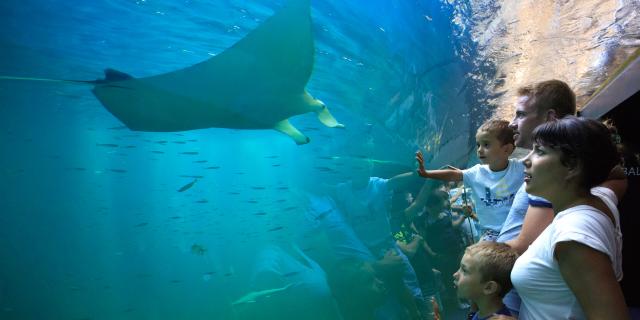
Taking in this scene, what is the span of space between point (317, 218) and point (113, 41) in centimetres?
489

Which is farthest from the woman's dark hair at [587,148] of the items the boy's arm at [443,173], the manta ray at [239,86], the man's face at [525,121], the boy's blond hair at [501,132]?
the manta ray at [239,86]

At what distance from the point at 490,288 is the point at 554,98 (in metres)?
1.07

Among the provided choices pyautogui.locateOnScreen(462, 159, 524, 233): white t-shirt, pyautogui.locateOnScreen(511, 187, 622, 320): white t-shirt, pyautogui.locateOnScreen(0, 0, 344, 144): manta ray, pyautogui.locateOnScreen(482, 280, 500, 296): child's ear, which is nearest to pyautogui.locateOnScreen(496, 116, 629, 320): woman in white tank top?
pyautogui.locateOnScreen(511, 187, 622, 320): white t-shirt

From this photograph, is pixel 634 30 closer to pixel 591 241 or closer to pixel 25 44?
pixel 591 241

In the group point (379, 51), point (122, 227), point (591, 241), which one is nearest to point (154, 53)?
point (379, 51)

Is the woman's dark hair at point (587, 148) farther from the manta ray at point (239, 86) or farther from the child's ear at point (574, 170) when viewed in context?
the manta ray at point (239, 86)

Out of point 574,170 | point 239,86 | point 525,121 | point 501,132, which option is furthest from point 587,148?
point 239,86

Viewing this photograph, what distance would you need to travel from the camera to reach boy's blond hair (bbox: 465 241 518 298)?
1.61 meters

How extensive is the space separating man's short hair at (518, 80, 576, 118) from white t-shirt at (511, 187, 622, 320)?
764 mm

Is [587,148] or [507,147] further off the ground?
[587,148]

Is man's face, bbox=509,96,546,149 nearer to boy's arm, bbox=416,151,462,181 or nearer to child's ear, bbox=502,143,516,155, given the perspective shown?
child's ear, bbox=502,143,516,155

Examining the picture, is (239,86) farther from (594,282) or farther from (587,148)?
(594,282)

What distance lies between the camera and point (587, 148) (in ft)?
3.83

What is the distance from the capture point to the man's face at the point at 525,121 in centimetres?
193
